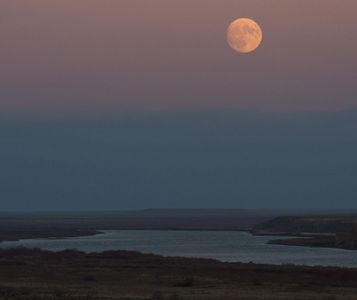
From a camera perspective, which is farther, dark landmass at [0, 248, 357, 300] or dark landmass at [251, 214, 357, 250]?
dark landmass at [251, 214, 357, 250]

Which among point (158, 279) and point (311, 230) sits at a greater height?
point (311, 230)

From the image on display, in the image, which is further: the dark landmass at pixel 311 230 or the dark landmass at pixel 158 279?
the dark landmass at pixel 311 230

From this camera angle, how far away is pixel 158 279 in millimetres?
63531

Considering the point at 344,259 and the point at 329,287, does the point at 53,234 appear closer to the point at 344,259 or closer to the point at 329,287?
the point at 344,259

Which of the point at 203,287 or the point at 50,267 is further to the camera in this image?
the point at 50,267

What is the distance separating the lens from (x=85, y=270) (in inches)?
2803

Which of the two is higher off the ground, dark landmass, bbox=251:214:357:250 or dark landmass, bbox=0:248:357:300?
dark landmass, bbox=251:214:357:250

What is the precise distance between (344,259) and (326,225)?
87.8 meters

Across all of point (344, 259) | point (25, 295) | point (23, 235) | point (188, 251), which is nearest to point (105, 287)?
point (25, 295)

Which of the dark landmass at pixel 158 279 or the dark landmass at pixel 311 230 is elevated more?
the dark landmass at pixel 311 230

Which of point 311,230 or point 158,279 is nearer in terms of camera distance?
point 158,279

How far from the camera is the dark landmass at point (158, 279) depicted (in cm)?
5116

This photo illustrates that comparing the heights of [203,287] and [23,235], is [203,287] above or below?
below

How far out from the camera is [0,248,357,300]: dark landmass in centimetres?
5116
